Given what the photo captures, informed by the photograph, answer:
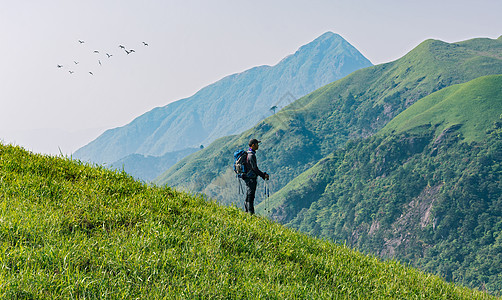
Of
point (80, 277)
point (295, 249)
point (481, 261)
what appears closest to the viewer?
point (80, 277)

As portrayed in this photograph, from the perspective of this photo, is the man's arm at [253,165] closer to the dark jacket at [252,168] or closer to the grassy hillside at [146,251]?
the dark jacket at [252,168]

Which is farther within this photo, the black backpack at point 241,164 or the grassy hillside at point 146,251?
the black backpack at point 241,164

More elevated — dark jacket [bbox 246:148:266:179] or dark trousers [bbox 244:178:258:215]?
dark jacket [bbox 246:148:266:179]

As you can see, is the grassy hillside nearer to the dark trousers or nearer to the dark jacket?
the dark trousers

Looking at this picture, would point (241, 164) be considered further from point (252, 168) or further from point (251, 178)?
point (251, 178)

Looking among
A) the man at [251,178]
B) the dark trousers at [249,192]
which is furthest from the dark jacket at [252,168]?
the dark trousers at [249,192]

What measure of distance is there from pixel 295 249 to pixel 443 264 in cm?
20797

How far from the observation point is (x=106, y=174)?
9273mm


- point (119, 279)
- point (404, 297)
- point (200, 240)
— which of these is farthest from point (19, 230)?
point (404, 297)

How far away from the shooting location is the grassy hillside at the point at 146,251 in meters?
5.20

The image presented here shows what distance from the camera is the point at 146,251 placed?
6074 millimetres

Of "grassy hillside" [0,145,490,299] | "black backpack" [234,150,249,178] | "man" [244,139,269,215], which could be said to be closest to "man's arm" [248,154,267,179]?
"man" [244,139,269,215]

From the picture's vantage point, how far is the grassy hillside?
5.20m

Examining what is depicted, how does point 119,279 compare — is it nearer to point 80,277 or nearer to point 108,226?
point 80,277
